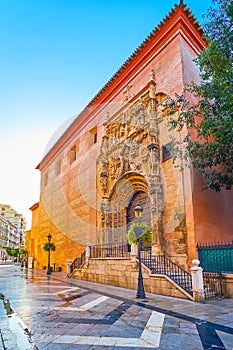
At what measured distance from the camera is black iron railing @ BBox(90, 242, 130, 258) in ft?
36.6

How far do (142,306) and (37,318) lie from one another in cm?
233

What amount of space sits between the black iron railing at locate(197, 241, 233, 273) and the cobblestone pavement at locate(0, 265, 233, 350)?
1.12 metres

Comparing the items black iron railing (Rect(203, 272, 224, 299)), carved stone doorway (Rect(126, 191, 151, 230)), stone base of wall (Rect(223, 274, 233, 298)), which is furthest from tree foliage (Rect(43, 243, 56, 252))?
stone base of wall (Rect(223, 274, 233, 298))

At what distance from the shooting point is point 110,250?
11.8 metres

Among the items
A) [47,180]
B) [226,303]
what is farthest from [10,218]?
[226,303]

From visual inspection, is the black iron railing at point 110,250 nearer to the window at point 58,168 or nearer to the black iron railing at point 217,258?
the black iron railing at point 217,258

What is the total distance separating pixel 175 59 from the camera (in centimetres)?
1059

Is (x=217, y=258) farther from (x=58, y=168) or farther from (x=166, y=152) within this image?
(x=58, y=168)

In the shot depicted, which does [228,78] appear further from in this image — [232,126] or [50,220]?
[50,220]

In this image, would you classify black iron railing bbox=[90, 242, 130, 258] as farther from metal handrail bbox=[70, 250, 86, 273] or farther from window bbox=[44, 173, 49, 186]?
window bbox=[44, 173, 49, 186]

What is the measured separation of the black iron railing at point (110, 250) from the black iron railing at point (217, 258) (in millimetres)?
3619

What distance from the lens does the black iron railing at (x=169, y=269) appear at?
716 centimetres

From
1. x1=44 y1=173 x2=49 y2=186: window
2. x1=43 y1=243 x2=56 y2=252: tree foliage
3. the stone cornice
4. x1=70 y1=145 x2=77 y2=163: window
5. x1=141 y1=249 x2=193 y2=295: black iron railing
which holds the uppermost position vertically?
the stone cornice

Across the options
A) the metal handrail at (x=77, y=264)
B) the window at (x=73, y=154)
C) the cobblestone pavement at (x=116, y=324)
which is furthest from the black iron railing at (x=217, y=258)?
the window at (x=73, y=154)
